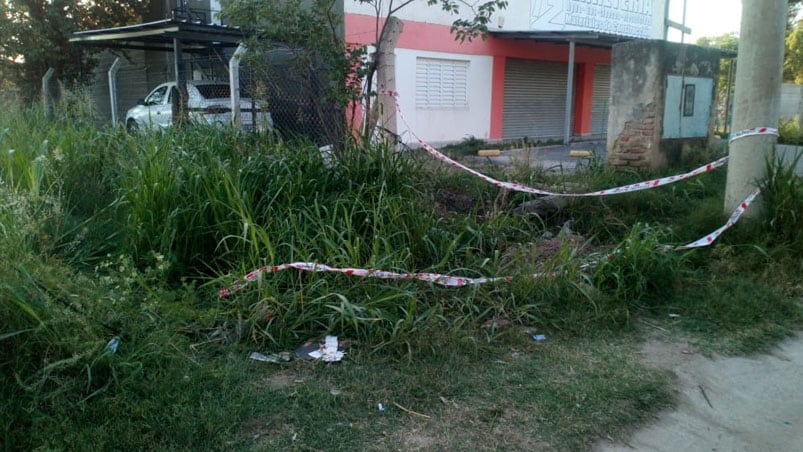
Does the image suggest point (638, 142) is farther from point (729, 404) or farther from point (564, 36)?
point (564, 36)

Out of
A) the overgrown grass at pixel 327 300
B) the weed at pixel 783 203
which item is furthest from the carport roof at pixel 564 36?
the weed at pixel 783 203

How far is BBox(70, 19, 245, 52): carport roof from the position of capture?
41.5 feet

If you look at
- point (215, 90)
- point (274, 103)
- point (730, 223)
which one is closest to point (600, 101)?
point (215, 90)

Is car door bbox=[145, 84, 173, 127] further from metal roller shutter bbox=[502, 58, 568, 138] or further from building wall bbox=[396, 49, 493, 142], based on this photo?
metal roller shutter bbox=[502, 58, 568, 138]

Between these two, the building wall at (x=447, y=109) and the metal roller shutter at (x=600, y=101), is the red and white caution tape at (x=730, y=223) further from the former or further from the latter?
the metal roller shutter at (x=600, y=101)

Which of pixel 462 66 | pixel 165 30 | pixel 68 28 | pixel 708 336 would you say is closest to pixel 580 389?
pixel 708 336

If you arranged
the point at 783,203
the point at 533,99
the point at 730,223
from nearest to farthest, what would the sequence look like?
1. the point at 783,203
2. the point at 730,223
3. the point at 533,99

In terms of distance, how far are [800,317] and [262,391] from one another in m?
3.63

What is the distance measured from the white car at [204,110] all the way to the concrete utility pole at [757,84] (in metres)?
4.40

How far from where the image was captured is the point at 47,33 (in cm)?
1748

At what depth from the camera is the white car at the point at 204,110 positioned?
6.69 meters

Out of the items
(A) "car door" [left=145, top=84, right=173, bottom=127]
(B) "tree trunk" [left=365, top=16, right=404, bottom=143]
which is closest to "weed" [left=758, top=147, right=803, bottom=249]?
(B) "tree trunk" [left=365, top=16, right=404, bottom=143]

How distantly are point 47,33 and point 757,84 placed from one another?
59.2 ft

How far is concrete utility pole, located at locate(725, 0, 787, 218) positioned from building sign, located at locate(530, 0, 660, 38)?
1346 centimetres
